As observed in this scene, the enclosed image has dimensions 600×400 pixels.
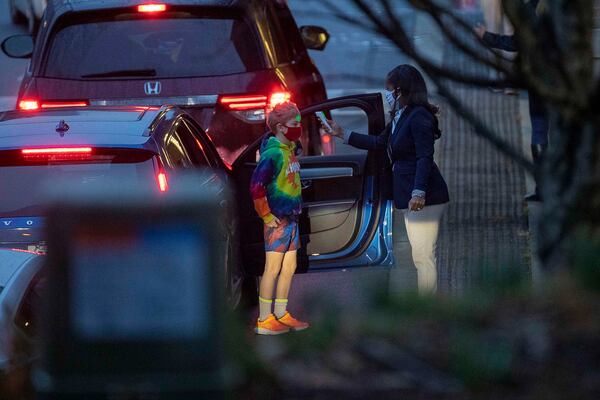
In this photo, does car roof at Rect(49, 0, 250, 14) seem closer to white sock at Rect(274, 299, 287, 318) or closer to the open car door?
the open car door

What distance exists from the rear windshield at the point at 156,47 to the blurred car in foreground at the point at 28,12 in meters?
13.7

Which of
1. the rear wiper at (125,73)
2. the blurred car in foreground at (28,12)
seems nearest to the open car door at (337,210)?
the rear wiper at (125,73)

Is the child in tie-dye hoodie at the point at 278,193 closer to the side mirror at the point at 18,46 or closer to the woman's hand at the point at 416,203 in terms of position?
the woman's hand at the point at 416,203

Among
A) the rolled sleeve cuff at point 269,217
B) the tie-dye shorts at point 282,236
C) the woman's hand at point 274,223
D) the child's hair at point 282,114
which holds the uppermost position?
the child's hair at point 282,114

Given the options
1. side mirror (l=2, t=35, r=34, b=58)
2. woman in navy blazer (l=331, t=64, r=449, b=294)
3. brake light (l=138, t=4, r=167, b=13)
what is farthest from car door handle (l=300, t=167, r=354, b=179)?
side mirror (l=2, t=35, r=34, b=58)

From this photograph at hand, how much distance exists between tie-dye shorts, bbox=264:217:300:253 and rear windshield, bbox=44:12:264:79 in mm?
2487

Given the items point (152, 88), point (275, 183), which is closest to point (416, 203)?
point (275, 183)

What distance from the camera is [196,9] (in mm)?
10273

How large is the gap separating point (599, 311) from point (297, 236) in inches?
155

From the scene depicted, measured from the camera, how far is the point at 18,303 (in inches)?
232

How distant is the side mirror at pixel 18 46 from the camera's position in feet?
37.2


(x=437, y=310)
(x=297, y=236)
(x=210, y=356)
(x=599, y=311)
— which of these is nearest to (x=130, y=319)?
(x=210, y=356)

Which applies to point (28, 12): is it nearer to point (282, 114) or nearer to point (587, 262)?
point (282, 114)

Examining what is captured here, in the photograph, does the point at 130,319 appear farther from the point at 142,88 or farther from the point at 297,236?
the point at 142,88
